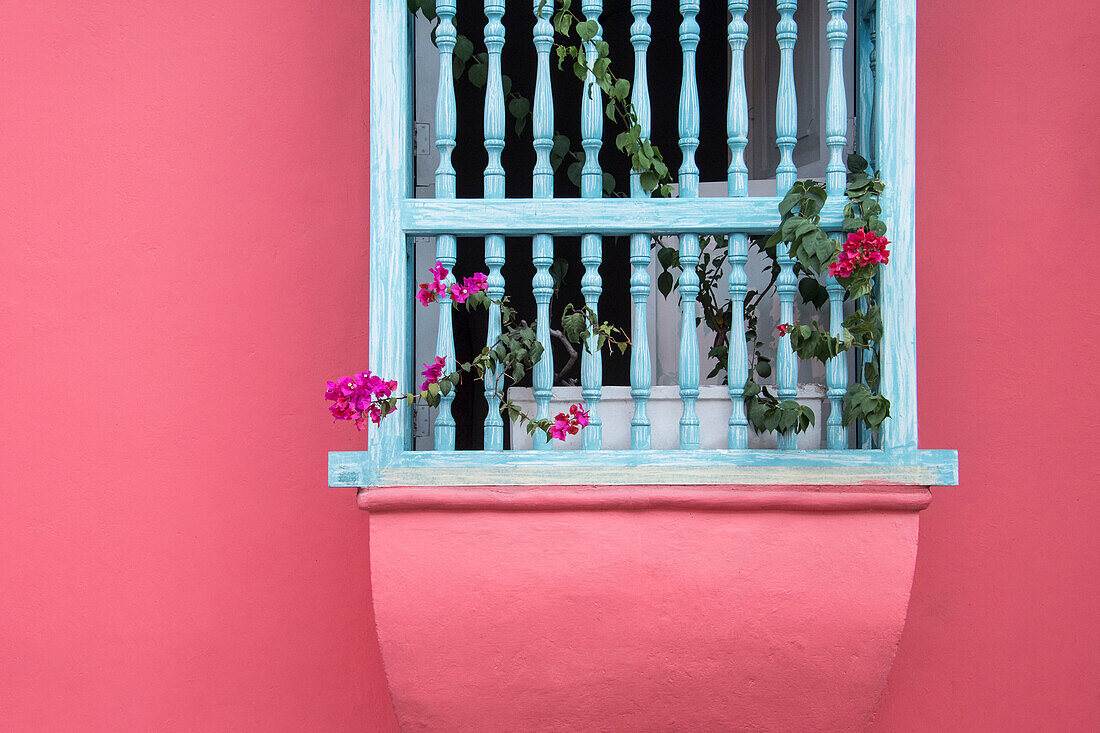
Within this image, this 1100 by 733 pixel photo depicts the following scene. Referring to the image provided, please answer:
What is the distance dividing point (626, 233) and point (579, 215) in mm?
120

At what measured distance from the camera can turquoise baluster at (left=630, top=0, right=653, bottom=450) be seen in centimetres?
206

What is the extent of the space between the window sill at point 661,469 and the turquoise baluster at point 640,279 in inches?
3.7

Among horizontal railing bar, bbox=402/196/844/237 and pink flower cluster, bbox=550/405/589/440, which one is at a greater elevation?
horizontal railing bar, bbox=402/196/844/237

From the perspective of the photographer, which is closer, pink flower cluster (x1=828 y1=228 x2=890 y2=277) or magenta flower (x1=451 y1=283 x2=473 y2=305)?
pink flower cluster (x1=828 y1=228 x2=890 y2=277)

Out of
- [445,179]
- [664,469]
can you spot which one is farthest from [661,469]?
[445,179]

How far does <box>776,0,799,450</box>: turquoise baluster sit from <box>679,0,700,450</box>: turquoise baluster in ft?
0.64

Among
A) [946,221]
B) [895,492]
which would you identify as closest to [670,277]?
[895,492]

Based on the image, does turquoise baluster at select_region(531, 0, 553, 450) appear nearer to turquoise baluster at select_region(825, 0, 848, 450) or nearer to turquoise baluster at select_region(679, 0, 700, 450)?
turquoise baluster at select_region(679, 0, 700, 450)

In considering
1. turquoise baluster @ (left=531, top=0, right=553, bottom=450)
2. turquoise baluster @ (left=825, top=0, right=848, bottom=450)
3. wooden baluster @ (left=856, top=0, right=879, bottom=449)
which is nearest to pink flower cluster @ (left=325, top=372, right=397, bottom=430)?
turquoise baluster @ (left=531, top=0, right=553, bottom=450)

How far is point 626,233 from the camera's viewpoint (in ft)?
6.81

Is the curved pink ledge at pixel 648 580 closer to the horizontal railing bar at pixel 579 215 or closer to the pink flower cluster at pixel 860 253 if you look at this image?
the pink flower cluster at pixel 860 253

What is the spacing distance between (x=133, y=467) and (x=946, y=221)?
250cm

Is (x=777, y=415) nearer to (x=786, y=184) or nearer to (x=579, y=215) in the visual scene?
(x=786, y=184)

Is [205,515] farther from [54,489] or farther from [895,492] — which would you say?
[895,492]
